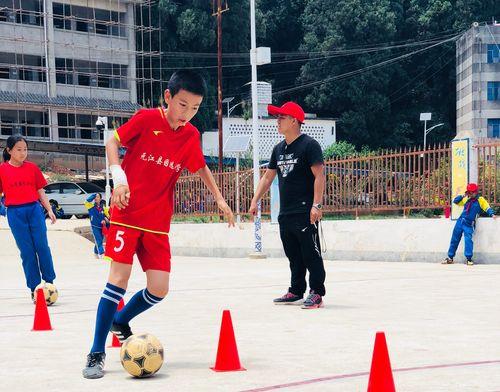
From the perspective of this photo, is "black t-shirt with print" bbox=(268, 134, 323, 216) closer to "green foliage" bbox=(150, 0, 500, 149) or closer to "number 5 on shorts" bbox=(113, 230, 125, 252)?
"number 5 on shorts" bbox=(113, 230, 125, 252)

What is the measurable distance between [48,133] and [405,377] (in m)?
47.9

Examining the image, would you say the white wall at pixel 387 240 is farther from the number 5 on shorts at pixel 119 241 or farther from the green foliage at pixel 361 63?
the green foliage at pixel 361 63

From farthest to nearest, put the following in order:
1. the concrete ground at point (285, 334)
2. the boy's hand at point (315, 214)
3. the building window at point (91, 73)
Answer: the building window at point (91, 73) < the boy's hand at point (315, 214) < the concrete ground at point (285, 334)

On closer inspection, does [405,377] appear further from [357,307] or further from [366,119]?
[366,119]

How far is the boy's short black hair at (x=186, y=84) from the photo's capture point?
18.6 ft

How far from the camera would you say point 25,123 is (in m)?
49.5

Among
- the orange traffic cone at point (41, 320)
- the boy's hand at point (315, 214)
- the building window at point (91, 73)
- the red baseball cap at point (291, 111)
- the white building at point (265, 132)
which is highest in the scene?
the building window at point (91, 73)

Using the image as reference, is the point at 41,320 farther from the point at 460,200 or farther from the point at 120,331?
the point at 460,200

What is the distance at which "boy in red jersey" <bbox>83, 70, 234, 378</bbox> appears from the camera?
18.0ft

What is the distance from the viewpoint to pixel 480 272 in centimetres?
1340

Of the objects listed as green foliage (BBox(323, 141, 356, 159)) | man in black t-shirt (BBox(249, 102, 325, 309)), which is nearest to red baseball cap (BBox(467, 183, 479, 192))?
man in black t-shirt (BBox(249, 102, 325, 309))

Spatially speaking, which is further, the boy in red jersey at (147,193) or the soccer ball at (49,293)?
the soccer ball at (49,293)

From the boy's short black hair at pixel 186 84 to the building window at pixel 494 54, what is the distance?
5776 cm

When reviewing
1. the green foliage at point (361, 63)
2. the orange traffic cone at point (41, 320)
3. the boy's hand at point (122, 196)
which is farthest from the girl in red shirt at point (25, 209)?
the green foliage at point (361, 63)
